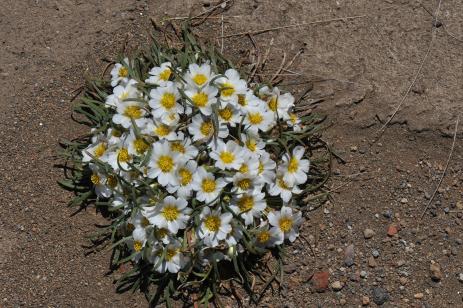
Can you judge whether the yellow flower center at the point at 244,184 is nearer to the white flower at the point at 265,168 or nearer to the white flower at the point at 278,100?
the white flower at the point at 265,168

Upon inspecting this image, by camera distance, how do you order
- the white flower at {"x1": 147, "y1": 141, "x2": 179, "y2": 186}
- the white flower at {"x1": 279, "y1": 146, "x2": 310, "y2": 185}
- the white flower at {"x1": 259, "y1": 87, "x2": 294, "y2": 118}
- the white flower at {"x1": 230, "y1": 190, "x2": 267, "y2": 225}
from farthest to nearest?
the white flower at {"x1": 259, "y1": 87, "x2": 294, "y2": 118} → the white flower at {"x1": 279, "y1": 146, "x2": 310, "y2": 185} → the white flower at {"x1": 230, "y1": 190, "x2": 267, "y2": 225} → the white flower at {"x1": 147, "y1": 141, "x2": 179, "y2": 186}

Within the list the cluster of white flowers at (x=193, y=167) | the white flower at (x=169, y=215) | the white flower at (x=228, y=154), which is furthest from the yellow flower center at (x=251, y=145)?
the white flower at (x=169, y=215)

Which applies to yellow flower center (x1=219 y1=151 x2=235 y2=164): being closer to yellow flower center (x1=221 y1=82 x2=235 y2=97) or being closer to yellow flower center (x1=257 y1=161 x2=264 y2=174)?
yellow flower center (x1=257 y1=161 x2=264 y2=174)

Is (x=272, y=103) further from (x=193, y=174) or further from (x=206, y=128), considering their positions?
(x=193, y=174)

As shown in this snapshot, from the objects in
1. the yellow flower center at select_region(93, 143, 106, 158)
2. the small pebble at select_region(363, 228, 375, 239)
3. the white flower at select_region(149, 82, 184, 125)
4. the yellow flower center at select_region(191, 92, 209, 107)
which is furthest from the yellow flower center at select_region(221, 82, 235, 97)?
the small pebble at select_region(363, 228, 375, 239)

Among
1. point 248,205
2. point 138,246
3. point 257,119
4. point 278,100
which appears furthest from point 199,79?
point 138,246

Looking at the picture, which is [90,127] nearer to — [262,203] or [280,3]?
[262,203]

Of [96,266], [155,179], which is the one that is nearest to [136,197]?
[155,179]
